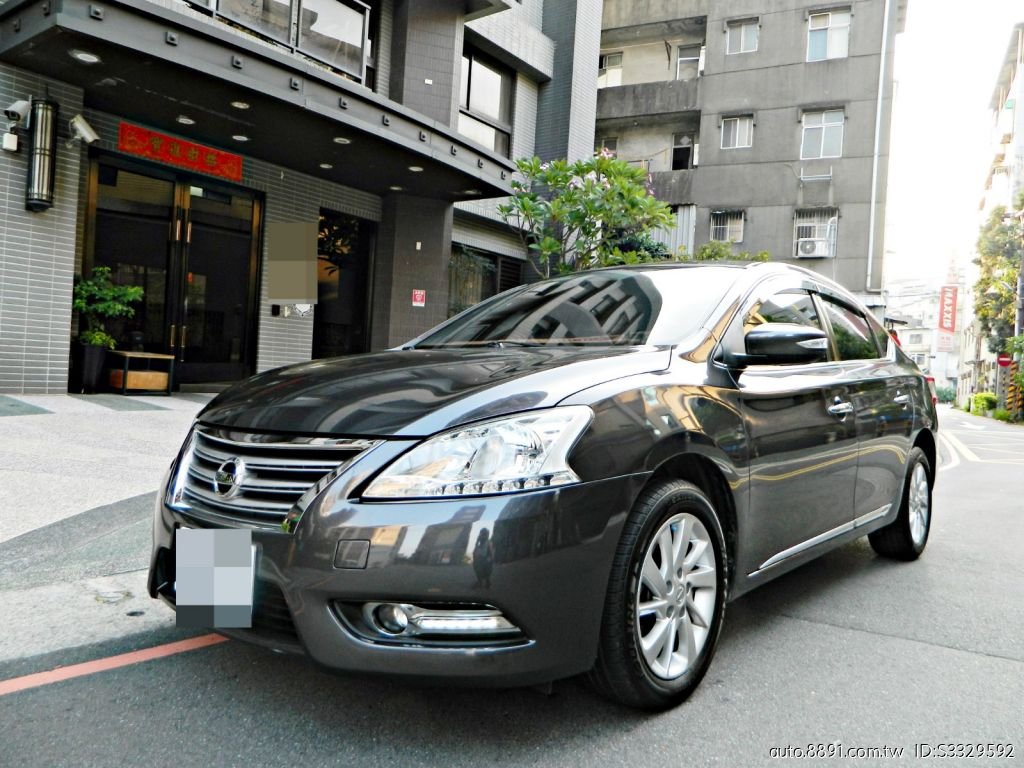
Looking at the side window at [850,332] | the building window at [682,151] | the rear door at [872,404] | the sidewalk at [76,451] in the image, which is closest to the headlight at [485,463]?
the rear door at [872,404]

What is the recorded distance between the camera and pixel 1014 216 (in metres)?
33.3

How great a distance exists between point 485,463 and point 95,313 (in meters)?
8.90

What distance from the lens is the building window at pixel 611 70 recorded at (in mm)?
27453

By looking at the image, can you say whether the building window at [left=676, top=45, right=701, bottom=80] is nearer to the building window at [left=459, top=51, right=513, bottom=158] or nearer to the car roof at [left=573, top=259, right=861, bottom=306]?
the building window at [left=459, top=51, right=513, bottom=158]

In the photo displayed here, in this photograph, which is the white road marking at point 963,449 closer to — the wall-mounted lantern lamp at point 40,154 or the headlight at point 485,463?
the headlight at point 485,463

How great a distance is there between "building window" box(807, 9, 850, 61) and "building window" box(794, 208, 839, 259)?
177 inches

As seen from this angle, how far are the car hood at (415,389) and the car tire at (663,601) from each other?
43 centimetres

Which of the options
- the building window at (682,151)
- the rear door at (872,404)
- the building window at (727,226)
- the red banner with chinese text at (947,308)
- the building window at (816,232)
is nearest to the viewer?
the rear door at (872,404)

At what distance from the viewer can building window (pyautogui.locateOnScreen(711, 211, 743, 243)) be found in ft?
82.5

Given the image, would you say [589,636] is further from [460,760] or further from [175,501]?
[175,501]

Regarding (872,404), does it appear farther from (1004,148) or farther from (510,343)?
(1004,148)

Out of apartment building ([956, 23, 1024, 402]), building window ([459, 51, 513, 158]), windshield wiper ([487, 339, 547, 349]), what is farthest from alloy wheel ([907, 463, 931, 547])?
apartment building ([956, 23, 1024, 402])

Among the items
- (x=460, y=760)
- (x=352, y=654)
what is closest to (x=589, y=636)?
(x=460, y=760)

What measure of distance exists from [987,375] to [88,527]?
58.5 metres
